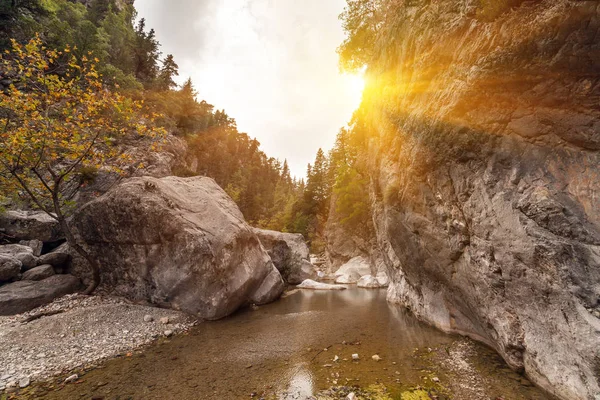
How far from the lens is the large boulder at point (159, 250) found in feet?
35.8

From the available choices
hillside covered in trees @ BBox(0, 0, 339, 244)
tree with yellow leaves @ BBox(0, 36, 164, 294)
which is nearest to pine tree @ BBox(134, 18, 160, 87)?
hillside covered in trees @ BBox(0, 0, 339, 244)

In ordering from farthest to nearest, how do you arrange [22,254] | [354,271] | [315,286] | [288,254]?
[354,271]
[288,254]
[315,286]
[22,254]

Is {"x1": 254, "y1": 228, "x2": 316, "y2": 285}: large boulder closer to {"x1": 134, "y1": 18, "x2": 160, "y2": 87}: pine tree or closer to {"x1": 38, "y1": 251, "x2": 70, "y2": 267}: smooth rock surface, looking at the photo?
{"x1": 38, "y1": 251, "x2": 70, "y2": 267}: smooth rock surface

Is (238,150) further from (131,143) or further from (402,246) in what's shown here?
(402,246)

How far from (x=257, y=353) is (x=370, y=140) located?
12699 mm

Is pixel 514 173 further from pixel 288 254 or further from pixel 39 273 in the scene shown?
pixel 288 254

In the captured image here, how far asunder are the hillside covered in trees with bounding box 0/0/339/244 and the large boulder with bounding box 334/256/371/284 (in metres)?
16.0

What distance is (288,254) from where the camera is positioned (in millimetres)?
22297

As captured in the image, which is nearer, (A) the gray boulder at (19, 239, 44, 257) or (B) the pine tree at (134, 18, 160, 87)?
(A) the gray boulder at (19, 239, 44, 257)

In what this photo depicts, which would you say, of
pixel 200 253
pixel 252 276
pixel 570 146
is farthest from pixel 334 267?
pixel 570 146

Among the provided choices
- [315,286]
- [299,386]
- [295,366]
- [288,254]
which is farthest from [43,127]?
[315,286]

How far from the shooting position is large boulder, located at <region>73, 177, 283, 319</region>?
35.8ft

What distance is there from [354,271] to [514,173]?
78.1 feet

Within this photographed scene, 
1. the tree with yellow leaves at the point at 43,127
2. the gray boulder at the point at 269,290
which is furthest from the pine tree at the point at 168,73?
the gray boulder at the point at 269,290
